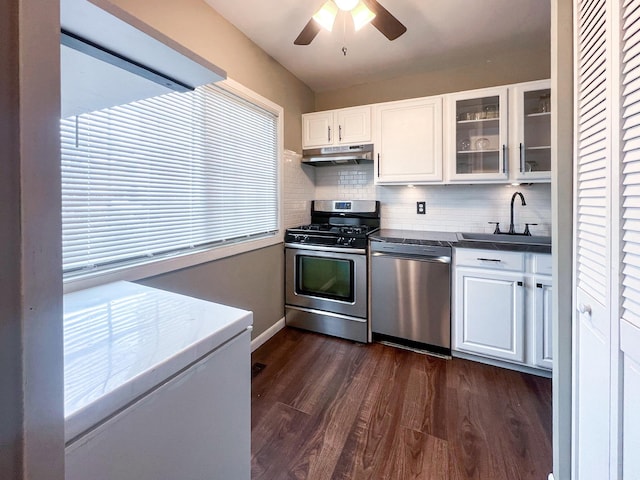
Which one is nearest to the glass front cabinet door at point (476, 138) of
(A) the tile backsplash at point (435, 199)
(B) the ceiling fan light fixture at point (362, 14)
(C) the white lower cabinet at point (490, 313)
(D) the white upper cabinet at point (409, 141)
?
(D) the white upper cabinet at point (409, 141)

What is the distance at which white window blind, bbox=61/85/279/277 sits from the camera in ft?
4.30

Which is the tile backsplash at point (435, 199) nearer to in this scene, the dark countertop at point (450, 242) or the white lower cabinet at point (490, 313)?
the dark countertop at point (450, 242)

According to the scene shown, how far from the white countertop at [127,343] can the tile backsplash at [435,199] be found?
201 cm

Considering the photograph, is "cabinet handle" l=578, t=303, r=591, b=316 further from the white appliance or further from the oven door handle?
the oven door handle

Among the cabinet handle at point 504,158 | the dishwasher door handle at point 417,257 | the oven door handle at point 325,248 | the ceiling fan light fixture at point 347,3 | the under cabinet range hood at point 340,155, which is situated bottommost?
the dishwasher door handle at point 417,257

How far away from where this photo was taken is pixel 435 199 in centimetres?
287

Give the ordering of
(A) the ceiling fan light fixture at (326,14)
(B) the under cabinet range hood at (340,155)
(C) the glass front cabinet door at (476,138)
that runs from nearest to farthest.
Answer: (A) the ceiling fan light fixture at (326,14) → (C) the glass front cabinet door at (476,138) → (B) the under cabinet range hood at (340,155)

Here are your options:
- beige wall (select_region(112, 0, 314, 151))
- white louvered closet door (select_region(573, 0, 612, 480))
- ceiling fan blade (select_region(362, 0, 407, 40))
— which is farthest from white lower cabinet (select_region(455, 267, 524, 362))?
beige wall (select_region(112, 0, 314, 151))

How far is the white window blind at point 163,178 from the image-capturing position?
1310mm

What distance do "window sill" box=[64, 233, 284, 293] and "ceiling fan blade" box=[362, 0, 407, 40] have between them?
168 cm

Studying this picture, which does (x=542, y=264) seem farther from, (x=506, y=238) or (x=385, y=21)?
(x=385, y=21)

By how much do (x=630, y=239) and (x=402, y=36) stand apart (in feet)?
7.18

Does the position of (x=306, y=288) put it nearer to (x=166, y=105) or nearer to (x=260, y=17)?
(x=166, y=105)

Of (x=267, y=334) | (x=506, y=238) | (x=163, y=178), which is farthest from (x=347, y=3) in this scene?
(x=267, y=334)
